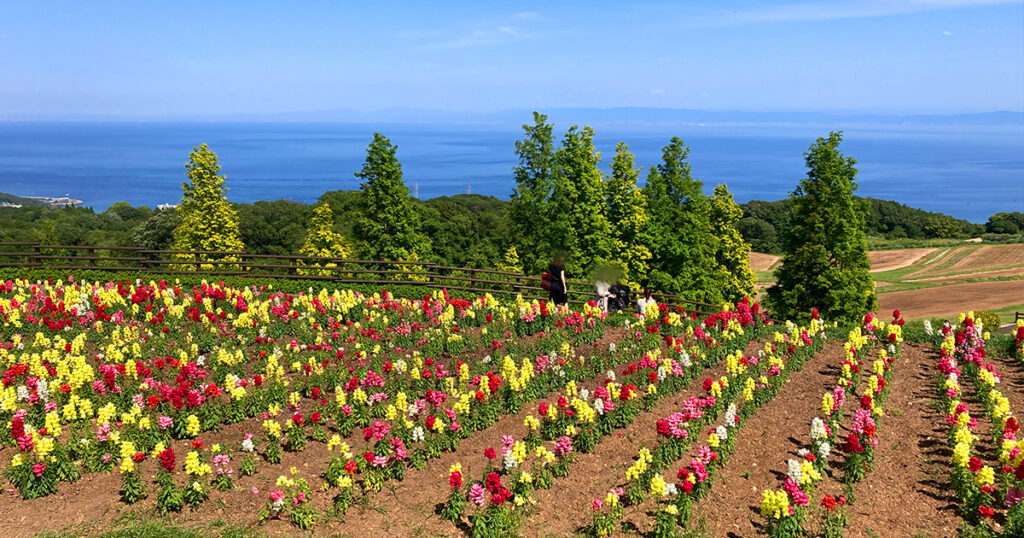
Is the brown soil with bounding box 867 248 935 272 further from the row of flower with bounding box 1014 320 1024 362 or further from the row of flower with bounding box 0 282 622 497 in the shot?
the row of flower with bounding box 0 282 622 497

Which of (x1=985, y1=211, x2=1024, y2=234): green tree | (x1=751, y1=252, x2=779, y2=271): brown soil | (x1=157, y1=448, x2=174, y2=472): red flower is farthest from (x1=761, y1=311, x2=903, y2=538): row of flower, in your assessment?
(x1=985, y1=211, x2=1024, y2=234): green tree

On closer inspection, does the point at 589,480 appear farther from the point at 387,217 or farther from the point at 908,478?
the point at 387,217

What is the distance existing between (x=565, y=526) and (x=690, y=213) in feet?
102

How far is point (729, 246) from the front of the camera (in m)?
44.2

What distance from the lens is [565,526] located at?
8.38 meters

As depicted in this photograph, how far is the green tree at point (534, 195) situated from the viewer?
3497 centimetres

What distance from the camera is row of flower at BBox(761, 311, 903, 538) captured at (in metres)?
7.93

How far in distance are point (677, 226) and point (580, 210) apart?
24.3 ft

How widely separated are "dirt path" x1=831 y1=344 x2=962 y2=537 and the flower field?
0.04 metres

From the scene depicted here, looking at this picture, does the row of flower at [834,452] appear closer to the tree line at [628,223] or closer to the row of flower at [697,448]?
the row of flower at [697,448]

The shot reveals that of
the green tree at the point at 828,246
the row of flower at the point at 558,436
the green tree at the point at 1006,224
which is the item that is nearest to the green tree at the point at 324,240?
the green tree at the point at 828,246

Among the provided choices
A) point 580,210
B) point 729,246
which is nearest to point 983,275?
point 729,246

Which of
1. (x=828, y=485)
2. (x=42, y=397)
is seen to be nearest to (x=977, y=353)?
(x=828, y=485)

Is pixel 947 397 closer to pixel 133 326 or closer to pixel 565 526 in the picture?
pixel 565 526
